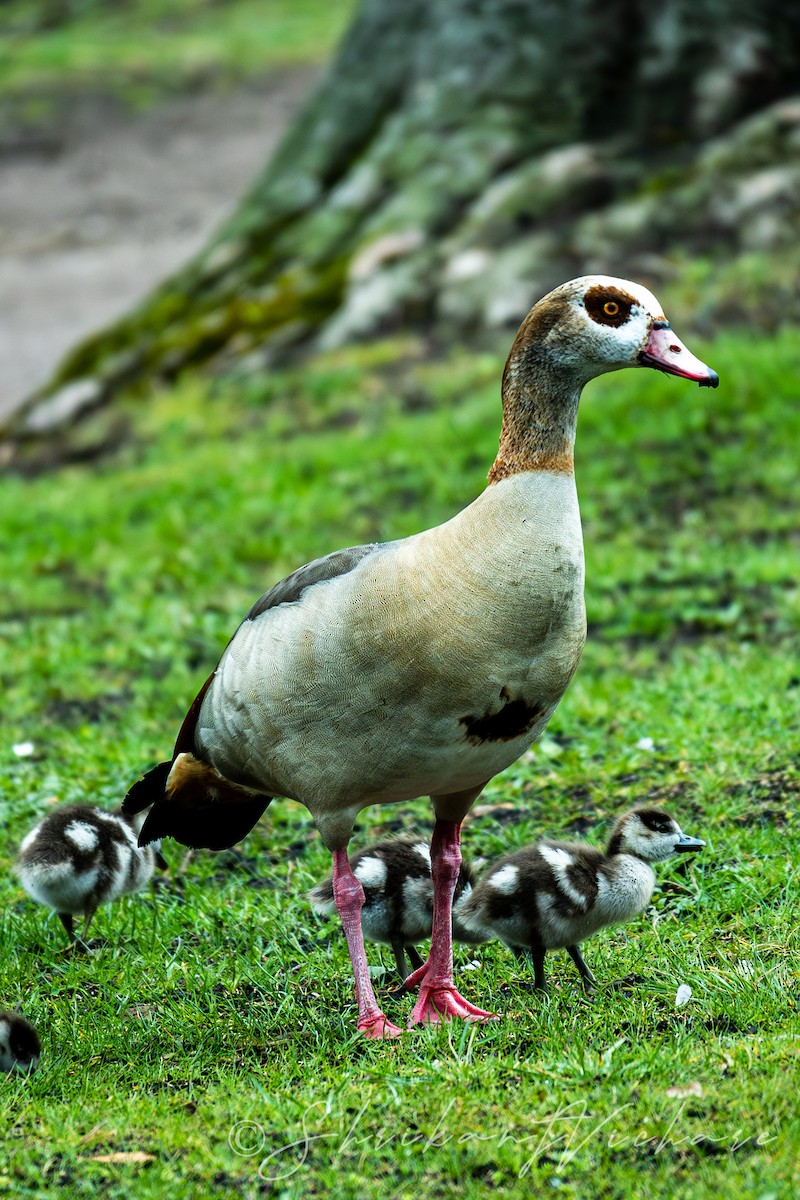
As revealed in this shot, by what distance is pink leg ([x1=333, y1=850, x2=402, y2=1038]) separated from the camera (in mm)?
4621

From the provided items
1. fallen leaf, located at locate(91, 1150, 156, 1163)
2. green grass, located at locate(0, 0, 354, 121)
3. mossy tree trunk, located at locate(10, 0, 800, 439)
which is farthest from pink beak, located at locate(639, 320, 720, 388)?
green grass, located at locate(0, 0, 354, 121)

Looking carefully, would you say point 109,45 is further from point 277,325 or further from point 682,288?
point 682,288

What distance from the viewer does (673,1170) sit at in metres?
3.60

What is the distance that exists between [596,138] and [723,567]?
19.3 feet

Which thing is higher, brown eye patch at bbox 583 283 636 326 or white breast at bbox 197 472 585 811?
brown eye patch at bbox 583 283 636 326

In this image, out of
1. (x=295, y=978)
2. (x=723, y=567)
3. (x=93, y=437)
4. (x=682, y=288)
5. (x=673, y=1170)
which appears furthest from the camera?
(x=93, y=437)

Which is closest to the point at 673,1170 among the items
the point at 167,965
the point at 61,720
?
the point at 167,965

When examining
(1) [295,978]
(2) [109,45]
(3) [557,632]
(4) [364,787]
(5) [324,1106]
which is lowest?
(2) [109,45]

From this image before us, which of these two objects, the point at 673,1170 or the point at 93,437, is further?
the point at 93,437

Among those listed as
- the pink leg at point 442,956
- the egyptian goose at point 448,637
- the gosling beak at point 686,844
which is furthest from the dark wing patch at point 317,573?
the gosling beak at point 686,844

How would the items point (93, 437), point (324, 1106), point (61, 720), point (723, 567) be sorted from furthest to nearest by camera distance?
1. point (93, 437)
2. point (723, 567)
3. point (61, 720)
4. point (324, 1106)

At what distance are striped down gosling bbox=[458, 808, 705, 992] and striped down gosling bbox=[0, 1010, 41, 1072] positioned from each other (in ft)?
4.84

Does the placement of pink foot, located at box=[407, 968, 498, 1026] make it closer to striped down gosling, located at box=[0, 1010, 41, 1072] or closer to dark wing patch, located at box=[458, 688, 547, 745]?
dark wing patch, located at box=[458, 688, 547, 745]

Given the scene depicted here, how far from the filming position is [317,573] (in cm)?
479
